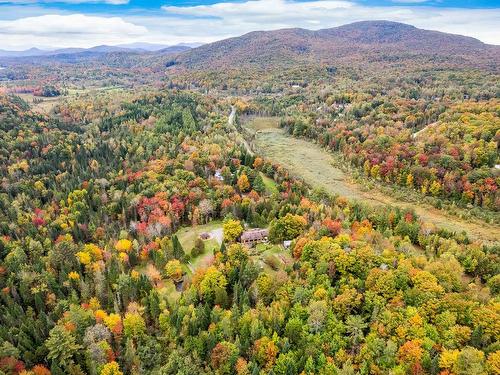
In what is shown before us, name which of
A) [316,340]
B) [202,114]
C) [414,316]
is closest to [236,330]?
[316,340]

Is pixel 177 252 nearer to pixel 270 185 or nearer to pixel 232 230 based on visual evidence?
pixel 232 230

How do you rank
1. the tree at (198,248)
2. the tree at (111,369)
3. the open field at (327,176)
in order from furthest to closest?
the open field at (327,176) < the tree at (198,248) < the tree at (111,369)

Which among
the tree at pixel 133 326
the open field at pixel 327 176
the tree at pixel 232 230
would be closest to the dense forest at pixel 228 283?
the tree at pixel 133 326

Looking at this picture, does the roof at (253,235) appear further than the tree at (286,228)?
Yes

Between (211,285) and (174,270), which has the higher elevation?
(211,285)

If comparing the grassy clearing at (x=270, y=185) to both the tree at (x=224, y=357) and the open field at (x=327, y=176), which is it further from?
the tree at (x=224, y=357)

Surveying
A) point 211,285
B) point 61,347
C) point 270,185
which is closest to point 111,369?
point 61,347
